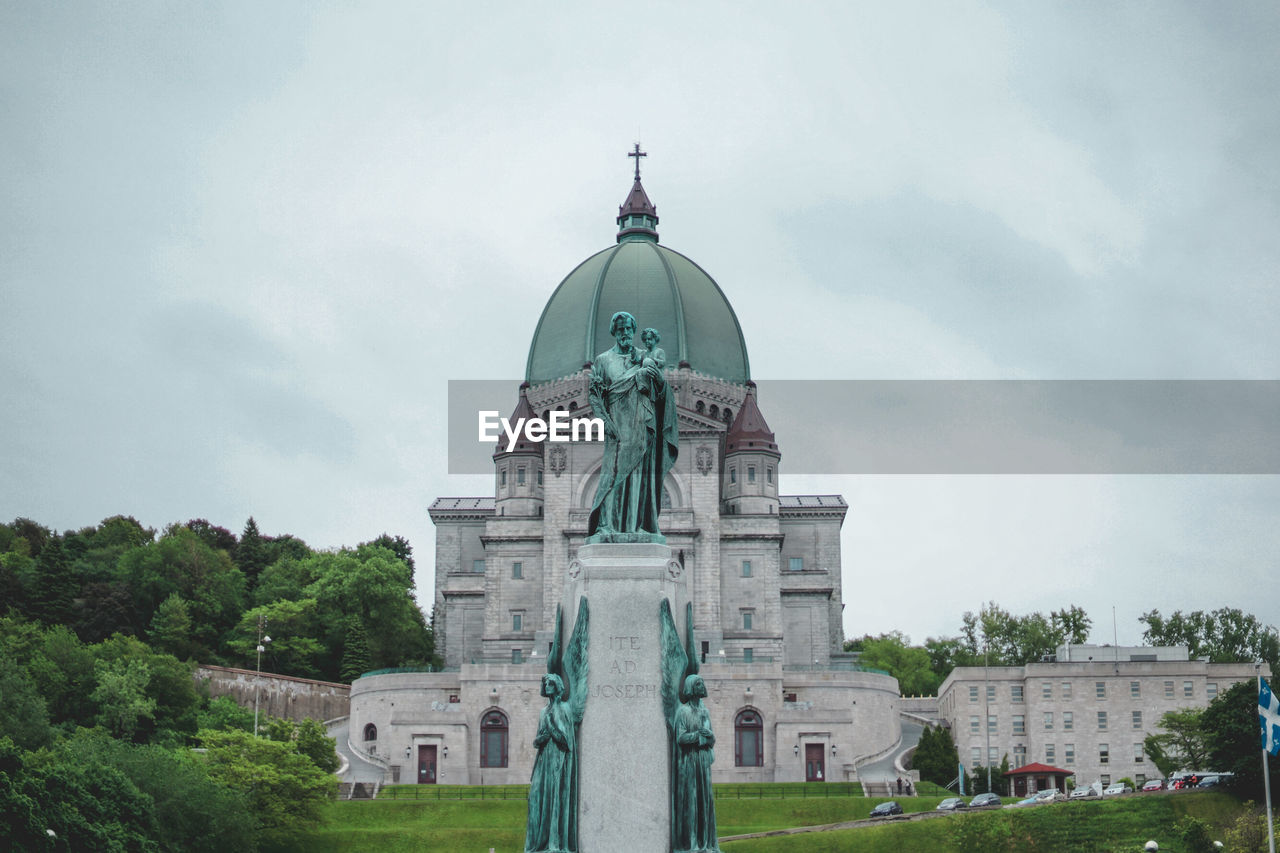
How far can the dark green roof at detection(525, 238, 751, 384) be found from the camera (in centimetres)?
10362

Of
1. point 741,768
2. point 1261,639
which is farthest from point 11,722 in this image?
point 1261,639

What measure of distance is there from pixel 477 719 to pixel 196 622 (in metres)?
25.4

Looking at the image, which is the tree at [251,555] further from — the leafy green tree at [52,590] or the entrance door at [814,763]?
the entrance door at [814,763]

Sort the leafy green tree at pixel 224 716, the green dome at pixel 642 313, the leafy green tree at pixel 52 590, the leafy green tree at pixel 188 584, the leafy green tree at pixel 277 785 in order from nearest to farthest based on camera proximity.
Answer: the leafy green tree at pixel 277 785 < the leafy green tree at pixel 224 716 < the leafy green tree at pixel 52 590 < the leafy green tree at pixel 188 584 < the green dome at pixel 642 313

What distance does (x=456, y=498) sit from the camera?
111m

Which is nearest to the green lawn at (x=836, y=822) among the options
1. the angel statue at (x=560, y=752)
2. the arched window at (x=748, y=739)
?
the arched window at (x=748, y=739)

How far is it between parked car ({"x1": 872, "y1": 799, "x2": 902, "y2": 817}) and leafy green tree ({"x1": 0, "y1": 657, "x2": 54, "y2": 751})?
3134 cm

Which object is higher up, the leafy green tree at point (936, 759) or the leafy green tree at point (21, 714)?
the leafy green tree at point (21, 714)

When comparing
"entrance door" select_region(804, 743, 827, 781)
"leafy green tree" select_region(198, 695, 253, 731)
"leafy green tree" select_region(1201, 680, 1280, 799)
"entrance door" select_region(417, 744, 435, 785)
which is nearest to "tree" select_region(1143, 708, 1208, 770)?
"leafy green tree" select_region(1201, 680, 1280, 799)

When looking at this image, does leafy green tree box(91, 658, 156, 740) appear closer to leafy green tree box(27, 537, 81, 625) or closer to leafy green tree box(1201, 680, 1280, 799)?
leafy green tree box(27, 537, 81, 625)

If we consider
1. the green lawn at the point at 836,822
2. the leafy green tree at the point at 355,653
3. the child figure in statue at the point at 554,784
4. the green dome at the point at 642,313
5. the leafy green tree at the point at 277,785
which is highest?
the green dome at the point at 642,313

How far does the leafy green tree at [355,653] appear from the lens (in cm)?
9581

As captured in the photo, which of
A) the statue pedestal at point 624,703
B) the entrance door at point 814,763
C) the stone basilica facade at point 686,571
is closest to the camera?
the statue pedestal at point 624,703

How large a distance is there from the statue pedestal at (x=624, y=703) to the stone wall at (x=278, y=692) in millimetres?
72329
